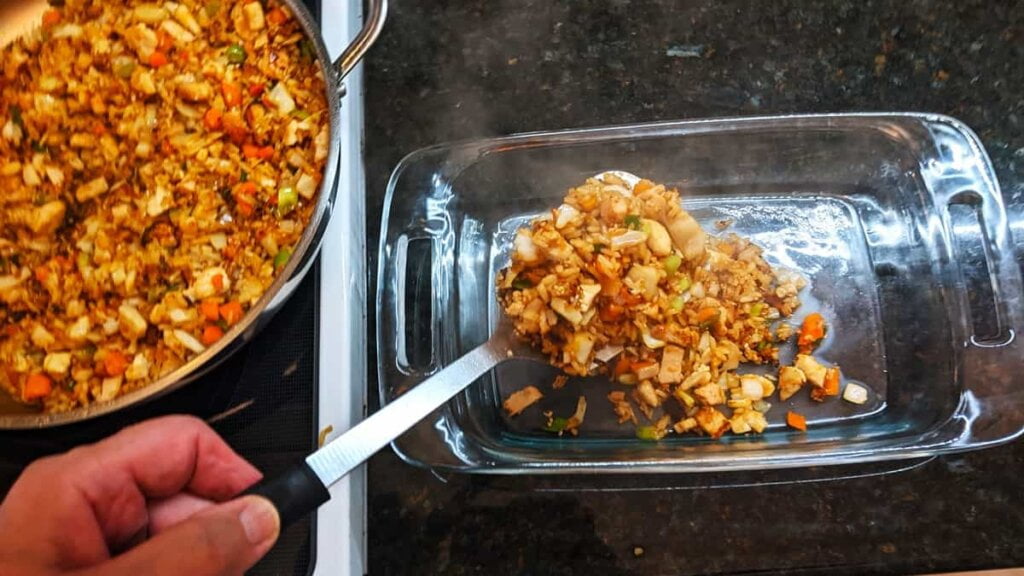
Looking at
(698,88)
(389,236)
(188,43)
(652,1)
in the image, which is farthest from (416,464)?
(652,1)

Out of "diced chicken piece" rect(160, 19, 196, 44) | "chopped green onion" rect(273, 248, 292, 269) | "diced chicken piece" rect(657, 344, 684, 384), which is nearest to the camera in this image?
"chopped green onion" rect(273, 248, 292, 269)

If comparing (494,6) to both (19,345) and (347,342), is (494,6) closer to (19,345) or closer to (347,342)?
(347,342)

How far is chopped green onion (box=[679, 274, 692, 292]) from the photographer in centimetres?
108

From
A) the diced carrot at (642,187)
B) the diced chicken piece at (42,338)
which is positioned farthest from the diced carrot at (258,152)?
the diced carrot at (642,187)

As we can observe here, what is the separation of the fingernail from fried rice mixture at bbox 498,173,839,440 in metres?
0.44

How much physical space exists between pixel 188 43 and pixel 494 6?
1.92 ft

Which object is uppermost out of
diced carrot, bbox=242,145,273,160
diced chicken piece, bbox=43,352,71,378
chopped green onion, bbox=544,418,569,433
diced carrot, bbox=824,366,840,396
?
diced carrot, bbox=242,145,273,160

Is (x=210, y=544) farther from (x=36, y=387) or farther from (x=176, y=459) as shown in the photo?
(x=36, y=387)

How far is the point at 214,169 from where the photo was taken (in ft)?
2.93

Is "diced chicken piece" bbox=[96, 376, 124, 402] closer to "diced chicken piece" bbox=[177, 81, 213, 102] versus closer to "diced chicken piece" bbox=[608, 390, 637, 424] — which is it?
"diced chicken piece" bbox=[177, 81, 213, 102]

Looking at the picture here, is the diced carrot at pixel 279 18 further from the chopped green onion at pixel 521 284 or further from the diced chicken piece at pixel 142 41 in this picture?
the chopped green onion at pixel 521 284

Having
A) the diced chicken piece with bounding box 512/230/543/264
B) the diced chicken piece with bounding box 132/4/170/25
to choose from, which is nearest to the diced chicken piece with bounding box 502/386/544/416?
the diced chicken piece with bounding box 512/230/543/264

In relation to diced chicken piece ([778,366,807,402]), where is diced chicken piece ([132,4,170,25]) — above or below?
above

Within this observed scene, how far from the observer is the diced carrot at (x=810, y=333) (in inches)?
44.8
